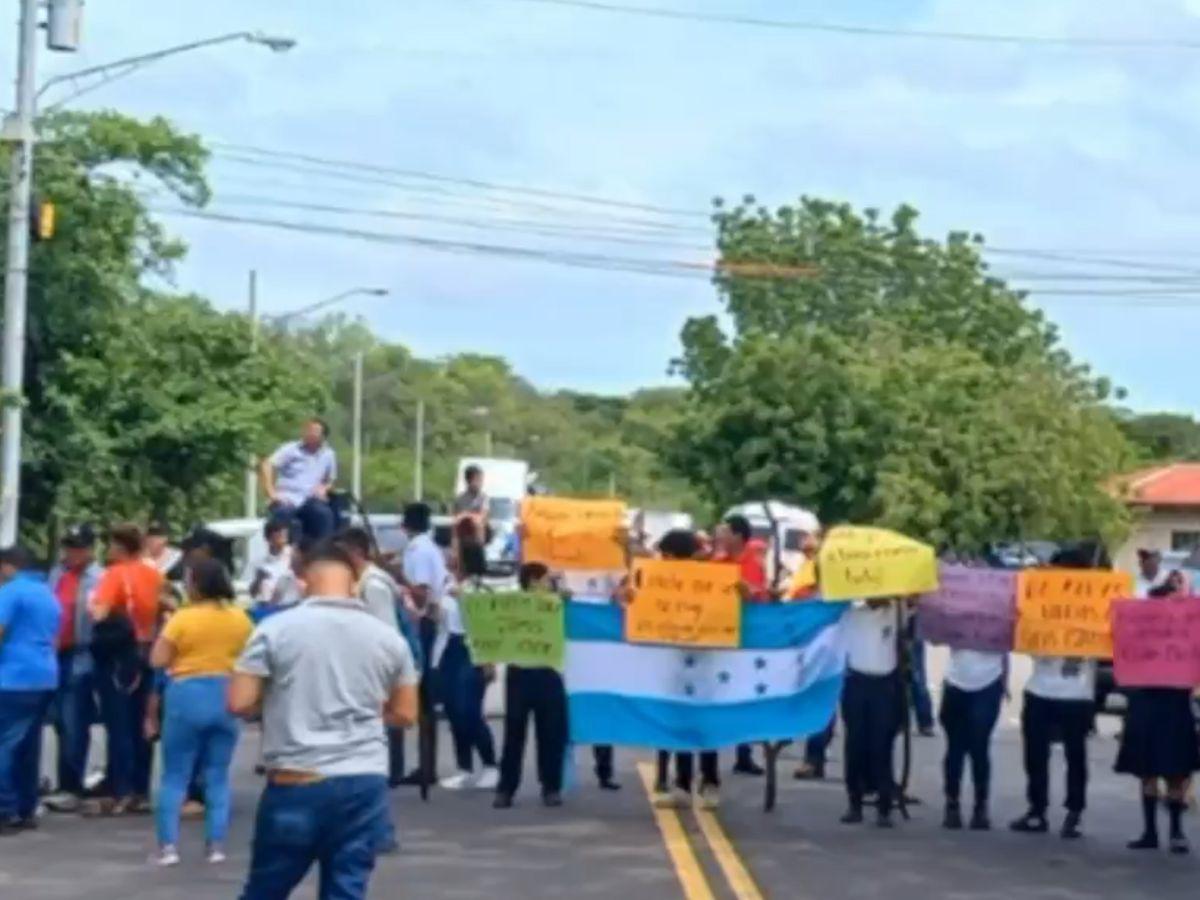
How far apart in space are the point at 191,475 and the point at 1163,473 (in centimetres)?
5795

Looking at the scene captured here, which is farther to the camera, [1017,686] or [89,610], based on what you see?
[1017,686]

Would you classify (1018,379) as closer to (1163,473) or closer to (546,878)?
(1163,473)

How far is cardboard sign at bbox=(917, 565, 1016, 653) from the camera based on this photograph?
18047 millimetres

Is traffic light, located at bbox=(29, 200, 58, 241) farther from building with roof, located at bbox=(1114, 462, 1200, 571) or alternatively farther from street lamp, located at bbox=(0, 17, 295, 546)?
building with roof, located at bbox=(1114, 462, 1200, 571)

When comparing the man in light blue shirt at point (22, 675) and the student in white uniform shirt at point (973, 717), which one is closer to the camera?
the man in light blue shirt at point (22, 675)

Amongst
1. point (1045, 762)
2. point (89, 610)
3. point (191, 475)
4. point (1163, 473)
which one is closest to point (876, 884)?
point (1045, 762)

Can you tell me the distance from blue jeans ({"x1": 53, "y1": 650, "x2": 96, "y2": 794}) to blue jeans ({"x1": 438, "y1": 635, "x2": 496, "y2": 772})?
254cm

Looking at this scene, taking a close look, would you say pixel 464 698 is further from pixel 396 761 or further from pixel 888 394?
pixel 888 394

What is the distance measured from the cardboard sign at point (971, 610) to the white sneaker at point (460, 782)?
349 cm

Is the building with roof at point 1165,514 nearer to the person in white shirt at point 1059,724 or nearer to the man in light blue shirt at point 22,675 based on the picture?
the person in white shirt at point 1059,724

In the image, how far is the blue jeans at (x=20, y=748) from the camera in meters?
17.0

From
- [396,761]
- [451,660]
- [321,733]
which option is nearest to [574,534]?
[451,660]

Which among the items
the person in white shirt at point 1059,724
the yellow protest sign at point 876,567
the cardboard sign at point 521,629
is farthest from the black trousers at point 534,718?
the person in white shirt at point 1059,724

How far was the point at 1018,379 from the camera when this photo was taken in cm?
6675
